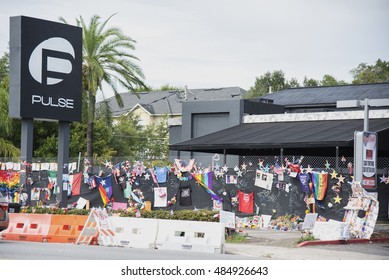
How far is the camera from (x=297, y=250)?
65.9 feet

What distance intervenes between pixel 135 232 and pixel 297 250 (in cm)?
396

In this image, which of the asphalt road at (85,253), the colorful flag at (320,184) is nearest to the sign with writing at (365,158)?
the colorful flag at (320,184)

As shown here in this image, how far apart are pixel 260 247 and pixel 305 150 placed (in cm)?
1616

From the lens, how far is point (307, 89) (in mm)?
51281

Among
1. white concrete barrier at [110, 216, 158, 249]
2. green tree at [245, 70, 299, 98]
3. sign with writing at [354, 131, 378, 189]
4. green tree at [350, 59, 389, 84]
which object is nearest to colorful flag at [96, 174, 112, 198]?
white concrete barrier at [110, 216, 158, 249]

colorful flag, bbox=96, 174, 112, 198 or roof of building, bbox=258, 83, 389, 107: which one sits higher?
roof of building, bbox=258, 83, 389, 107

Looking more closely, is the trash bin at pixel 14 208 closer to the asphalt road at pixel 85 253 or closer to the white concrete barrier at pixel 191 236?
the asphalt road at pixel 85 253

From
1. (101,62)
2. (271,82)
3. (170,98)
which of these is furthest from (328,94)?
(170,98)

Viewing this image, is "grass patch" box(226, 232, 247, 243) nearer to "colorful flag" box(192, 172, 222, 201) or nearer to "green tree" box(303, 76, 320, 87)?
"colorful flag" box(192, 172, 222, 201)

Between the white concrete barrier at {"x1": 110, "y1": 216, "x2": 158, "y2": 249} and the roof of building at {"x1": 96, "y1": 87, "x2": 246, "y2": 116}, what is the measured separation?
68076mm

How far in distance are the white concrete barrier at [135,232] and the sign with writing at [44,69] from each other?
921cm

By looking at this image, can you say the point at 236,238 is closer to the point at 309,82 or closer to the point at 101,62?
the point at 101,62

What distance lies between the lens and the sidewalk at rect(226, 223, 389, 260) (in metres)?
18.8
